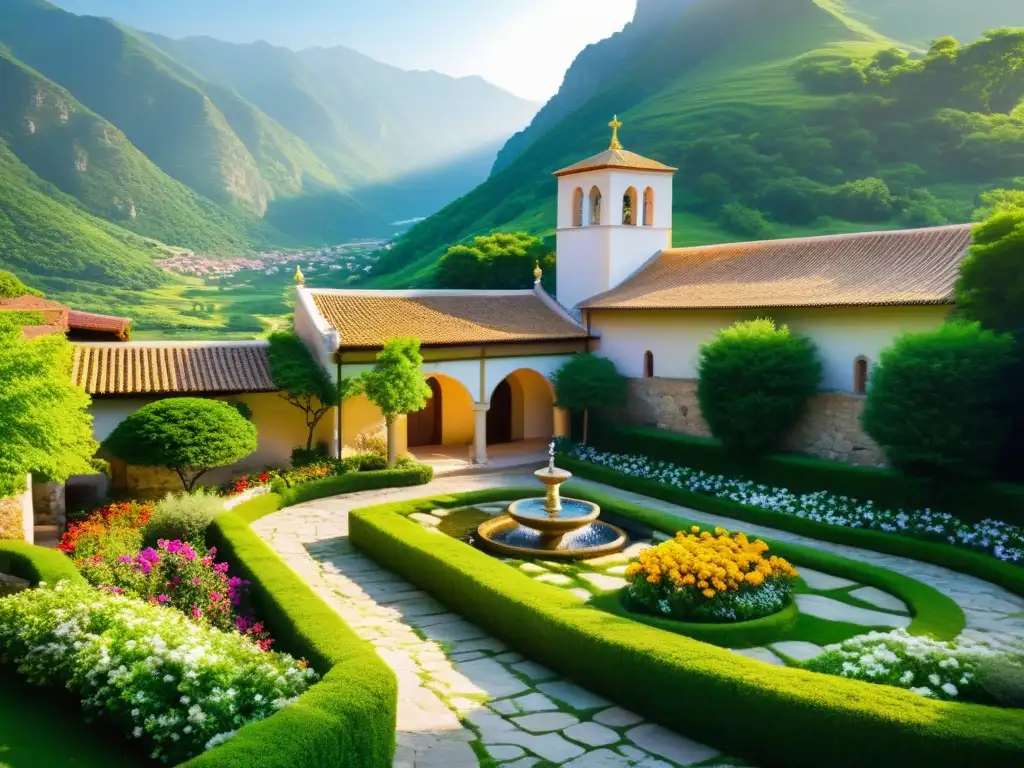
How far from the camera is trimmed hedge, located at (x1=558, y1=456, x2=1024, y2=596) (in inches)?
553

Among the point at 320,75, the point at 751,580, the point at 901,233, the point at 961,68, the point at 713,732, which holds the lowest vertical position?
the point at 713,732

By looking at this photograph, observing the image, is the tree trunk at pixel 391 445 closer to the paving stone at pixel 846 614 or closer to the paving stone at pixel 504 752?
the paving stone at pixel 846 614

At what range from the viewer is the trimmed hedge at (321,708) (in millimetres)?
6559

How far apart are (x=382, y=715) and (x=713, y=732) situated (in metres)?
3.32

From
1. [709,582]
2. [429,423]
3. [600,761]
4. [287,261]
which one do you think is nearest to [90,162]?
[287,261]

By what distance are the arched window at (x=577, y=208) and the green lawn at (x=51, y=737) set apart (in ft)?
75.0

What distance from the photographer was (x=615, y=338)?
26.5 metres

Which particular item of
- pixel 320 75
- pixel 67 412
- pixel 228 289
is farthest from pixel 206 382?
pixel 320 75

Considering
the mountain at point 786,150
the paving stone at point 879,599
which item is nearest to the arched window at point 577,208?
the paving stone at point 879,599

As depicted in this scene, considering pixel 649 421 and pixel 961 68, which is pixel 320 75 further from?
pixel 649 421

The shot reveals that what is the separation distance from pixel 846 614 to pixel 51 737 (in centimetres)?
990

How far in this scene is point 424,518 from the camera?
18.0 meters

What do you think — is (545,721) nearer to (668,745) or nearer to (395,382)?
(668,745)

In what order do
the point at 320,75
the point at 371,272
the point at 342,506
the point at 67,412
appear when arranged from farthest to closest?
1. the point at 320,75
2. the point at 371,272
3. the point at 342,506
4. the point at 67,412
